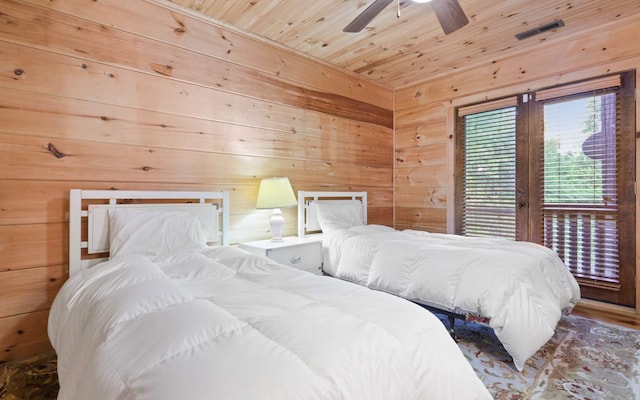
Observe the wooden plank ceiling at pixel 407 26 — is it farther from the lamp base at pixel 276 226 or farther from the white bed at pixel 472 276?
the white bed at pixel 472 276

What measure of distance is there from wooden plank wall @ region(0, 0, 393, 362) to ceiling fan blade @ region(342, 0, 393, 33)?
115cm

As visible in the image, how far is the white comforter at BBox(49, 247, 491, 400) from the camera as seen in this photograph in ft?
2.49

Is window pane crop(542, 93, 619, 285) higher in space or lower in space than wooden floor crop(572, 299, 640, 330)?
higher

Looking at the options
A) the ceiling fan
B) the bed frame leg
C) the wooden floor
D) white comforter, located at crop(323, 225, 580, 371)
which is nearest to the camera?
white comforter, located at crop(323, 225, 580, 371)

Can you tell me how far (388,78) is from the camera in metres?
4.12

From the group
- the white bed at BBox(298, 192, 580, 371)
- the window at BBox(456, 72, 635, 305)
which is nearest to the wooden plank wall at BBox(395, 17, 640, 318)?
the window at BBox(456, 72, 635, 305)

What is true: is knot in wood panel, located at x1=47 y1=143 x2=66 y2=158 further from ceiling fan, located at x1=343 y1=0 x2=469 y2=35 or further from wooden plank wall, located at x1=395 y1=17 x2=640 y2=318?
wooden plank wall, located at x1=395 y1=17 x2=640 y2=318

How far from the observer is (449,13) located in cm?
205

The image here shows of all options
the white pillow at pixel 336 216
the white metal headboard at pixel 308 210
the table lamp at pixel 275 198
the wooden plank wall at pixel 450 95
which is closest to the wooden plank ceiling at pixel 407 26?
the wooden plank wall at pixel 450 95

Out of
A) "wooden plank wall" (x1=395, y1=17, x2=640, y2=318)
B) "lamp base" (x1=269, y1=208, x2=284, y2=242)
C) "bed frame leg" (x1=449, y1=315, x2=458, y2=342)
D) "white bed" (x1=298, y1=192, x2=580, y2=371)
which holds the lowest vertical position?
"bed frame leg" (x1=449, y1=315, x2=458, y2=342)

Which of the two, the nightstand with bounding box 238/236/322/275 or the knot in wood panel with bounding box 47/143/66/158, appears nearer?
the knot in wood panel with bounding box 47/143/66/158

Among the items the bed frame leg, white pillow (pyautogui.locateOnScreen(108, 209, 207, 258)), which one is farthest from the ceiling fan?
the bed frame leg

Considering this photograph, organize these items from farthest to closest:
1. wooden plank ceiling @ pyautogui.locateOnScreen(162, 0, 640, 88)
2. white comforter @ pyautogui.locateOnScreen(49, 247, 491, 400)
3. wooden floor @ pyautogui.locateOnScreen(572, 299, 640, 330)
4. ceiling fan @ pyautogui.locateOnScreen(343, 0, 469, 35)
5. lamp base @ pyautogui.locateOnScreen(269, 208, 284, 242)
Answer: lamp base @ pyautogui.locateOnScreen(269, 208, 284, 242) < wooden floor @ pyautogui.locateOnScreen(572, 299, 640, 330) < wooden plank ceiling @ pyautogui.locateOnScreen(162, 0, 640, 88) < ceiling fan @ pyautogui.locateOnScreen(343, 0, 469, 35) < white comforter @ pyautogui.locateOnScreen(49, 247, 491, 400)

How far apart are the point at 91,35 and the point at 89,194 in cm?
107
